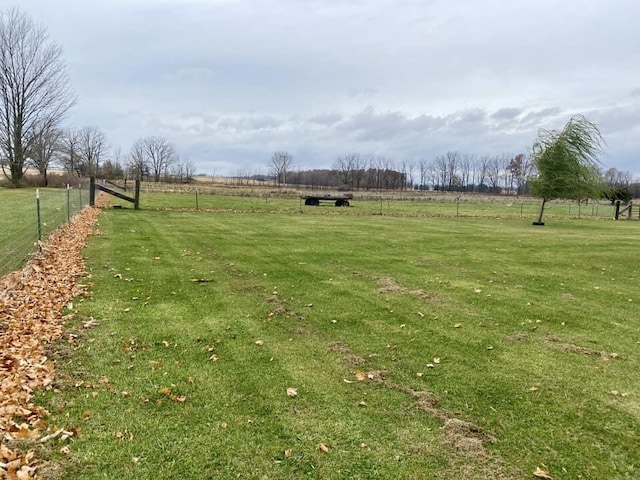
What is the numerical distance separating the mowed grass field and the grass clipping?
0.16 metres

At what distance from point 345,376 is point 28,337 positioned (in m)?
3.68

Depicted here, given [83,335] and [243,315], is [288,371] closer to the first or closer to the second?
[243,315]

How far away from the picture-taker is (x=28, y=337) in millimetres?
5047

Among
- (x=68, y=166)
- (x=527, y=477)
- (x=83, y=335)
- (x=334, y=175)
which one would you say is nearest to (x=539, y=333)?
(x=527, y=477)

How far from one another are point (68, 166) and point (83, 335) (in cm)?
8933

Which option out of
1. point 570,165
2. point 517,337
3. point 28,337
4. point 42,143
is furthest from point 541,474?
point 42,143

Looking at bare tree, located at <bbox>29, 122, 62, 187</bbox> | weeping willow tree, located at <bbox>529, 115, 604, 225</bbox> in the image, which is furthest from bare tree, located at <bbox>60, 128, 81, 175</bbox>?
weeping willow tree, located at <bbox>529, 115, 604, 225</bbox>

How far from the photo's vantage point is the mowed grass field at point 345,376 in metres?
3.13

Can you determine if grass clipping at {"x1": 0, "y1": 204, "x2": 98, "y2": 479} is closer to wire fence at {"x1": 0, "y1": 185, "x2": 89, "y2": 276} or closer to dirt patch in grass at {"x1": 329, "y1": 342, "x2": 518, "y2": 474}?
wire fence at {"x1": 0, "y1": 185, "x2": 89, "y2": 276}

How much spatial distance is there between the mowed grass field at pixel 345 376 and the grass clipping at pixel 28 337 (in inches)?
6.4

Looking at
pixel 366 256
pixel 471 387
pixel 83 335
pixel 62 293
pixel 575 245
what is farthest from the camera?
pixel 575 245

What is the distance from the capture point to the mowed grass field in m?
3.13

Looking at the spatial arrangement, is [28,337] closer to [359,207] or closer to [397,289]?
[397,289]

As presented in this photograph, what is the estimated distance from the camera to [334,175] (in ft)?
417
